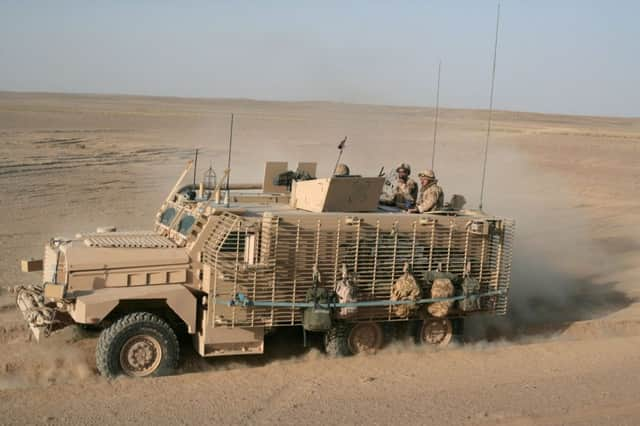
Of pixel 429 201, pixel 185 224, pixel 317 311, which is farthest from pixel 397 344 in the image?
pixel 185 224

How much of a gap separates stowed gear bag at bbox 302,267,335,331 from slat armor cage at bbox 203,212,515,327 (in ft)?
0.42

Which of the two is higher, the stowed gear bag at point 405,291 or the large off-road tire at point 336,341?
the stowed gear bag at point 405,291

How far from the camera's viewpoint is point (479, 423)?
27.8 ft

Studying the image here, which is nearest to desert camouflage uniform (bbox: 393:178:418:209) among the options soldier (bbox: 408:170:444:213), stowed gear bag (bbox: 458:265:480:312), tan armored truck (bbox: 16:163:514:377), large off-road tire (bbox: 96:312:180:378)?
soldier (bbox: 408:170:444:213)

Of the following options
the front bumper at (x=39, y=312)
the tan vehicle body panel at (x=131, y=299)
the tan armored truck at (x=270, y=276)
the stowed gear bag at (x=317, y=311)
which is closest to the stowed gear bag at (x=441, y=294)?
the tan armored truck at (x=270, y=276)

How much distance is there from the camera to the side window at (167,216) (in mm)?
11211

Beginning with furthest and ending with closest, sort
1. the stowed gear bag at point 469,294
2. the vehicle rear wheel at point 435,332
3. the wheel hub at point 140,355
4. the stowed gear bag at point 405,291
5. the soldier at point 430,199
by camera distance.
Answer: the soldier at point 430,199
the vehicle rear wheel at point 435,332
the stowed gear bag at point 469,294
the stowed gear bag at point 405,291
the wheel hub at point 140,355

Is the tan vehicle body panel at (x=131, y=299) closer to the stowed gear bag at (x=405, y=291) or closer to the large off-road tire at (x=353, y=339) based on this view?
the large off-road tire at (x=353, y=339)

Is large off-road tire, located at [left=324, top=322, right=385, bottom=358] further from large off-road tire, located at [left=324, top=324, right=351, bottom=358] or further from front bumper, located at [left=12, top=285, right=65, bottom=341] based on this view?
front bumper, located at [left=12, top=285, right=65, bottom=341]

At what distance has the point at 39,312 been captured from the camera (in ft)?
31.1

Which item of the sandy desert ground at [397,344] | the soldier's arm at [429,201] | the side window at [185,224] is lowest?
the sandy desert ground at [397,344]

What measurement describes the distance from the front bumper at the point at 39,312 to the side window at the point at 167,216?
2.00 m

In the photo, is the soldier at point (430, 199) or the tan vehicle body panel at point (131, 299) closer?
the tan vehicle body panel at point (131, 299)

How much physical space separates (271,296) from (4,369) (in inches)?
123
